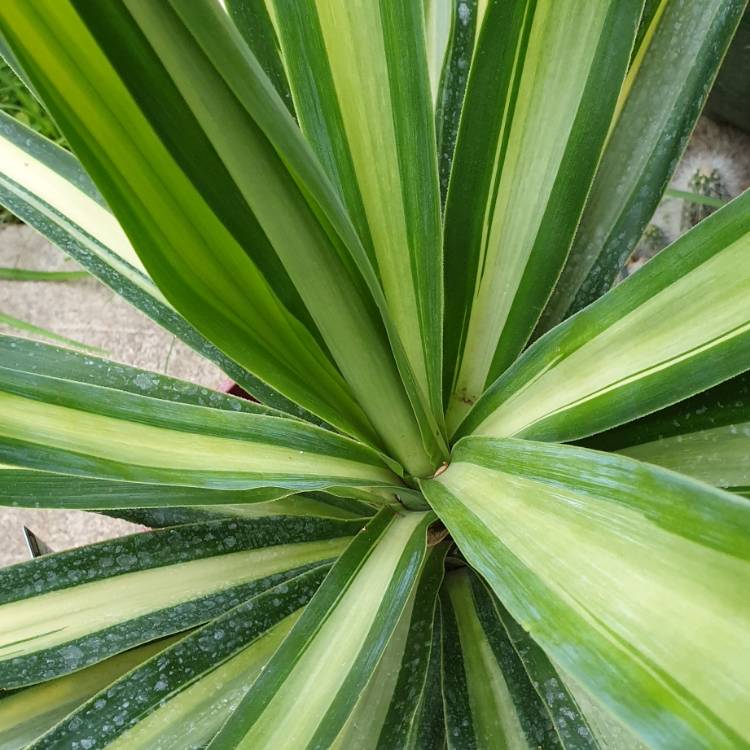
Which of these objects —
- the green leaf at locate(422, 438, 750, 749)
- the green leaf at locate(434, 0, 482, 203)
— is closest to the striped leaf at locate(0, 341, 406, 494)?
the green leaf at locate(422, 438, 750, 749)

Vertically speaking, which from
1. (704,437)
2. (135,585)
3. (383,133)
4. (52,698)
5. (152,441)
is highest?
(383,133)

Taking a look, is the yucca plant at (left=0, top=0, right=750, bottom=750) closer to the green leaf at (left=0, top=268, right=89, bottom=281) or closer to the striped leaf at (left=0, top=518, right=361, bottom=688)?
the striped leaf at (left=0, top=518, right=361, bottom=688)

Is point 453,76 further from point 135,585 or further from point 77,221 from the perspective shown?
point 135,585

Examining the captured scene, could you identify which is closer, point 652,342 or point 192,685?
point 652,342

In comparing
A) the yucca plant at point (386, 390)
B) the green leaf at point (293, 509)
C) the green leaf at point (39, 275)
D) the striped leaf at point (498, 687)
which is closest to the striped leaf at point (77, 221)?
the yucca plant at point (386, 390)

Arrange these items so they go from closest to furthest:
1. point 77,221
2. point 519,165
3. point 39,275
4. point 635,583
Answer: point 635,583 < point 519,165 < point 77,221 < point 39,275

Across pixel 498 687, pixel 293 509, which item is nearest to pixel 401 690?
pixel 498 687

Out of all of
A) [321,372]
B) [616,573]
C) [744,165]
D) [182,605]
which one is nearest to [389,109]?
[321,372]

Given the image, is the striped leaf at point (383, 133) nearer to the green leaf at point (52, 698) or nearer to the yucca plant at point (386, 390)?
the yucca plant at point (386, 390)
